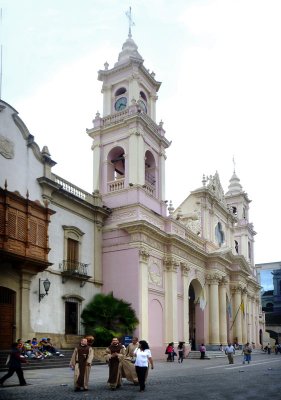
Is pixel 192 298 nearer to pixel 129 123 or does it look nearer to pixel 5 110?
pixel 129 123

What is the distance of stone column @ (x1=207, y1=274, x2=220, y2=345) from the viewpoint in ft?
129

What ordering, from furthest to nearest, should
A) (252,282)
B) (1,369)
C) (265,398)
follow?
(252,282) → (1,369) → (265,398)

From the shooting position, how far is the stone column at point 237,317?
45778mm

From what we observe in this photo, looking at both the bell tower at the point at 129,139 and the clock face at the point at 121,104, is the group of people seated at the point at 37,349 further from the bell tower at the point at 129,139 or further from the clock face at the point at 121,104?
the clock face at the point at 121,104

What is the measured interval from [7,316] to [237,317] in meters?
28.9

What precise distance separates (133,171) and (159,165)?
13.7 feet

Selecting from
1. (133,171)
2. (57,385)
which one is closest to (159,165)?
(133,171)

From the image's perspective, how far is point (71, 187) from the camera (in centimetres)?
2856

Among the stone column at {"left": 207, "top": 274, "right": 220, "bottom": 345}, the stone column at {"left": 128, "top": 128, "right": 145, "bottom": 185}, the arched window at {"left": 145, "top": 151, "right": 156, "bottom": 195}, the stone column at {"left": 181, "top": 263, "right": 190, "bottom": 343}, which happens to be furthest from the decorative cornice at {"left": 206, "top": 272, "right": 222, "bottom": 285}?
the stone column at {"left": 128, "top": 128, "right": 145, "bottom": 185}

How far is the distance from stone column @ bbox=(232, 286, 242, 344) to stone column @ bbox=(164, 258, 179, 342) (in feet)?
45.2

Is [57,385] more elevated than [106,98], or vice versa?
[106,98]

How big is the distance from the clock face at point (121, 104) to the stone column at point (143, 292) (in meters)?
10.6

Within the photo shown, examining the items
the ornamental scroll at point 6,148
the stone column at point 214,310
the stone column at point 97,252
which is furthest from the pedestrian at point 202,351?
the ornamental scroll at point 6,148

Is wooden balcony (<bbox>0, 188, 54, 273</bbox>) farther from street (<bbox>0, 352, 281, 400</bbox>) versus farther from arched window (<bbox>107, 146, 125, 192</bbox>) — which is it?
arched window (<bbox>107, 146, 125, 192</bbox>)
